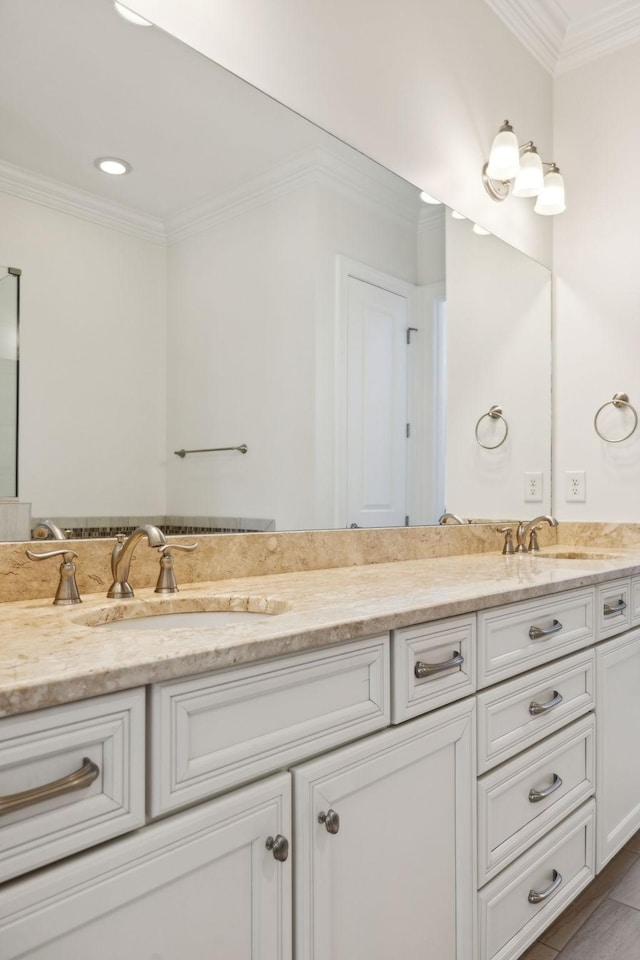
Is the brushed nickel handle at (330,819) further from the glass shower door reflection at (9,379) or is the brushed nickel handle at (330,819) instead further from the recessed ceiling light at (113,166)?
the recessed ceiling light at (113,166)

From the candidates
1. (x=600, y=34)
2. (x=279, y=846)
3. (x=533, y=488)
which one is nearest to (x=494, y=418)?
(x=533, y=488)

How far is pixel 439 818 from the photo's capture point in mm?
1150

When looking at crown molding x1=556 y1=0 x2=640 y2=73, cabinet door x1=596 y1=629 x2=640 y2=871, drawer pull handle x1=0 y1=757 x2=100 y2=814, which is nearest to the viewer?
drawer pull handle x1=0 y1=757 x2=100 y2=814

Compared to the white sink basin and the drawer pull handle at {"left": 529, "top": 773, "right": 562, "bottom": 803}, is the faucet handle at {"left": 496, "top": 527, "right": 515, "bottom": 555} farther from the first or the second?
the white sink basin

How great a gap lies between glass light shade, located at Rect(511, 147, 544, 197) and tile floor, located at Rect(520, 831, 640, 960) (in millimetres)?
2165

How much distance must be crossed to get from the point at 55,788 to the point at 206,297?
41.6 inches

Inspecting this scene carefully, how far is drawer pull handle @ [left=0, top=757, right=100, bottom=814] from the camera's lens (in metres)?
0.61

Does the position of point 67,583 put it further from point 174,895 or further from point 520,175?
point 520,175

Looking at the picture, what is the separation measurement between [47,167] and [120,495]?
60cm

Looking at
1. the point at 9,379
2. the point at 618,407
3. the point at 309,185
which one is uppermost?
the point at 309,185

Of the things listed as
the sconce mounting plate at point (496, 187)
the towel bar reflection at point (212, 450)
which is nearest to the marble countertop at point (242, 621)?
the towel bar reflection at point (212, 450)

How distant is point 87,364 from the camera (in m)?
1.24

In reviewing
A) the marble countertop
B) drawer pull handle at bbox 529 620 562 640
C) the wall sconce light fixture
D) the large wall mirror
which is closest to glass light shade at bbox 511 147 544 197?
the wall sconce light fixture

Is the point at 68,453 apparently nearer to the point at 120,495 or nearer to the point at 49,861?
the point at 120,495
